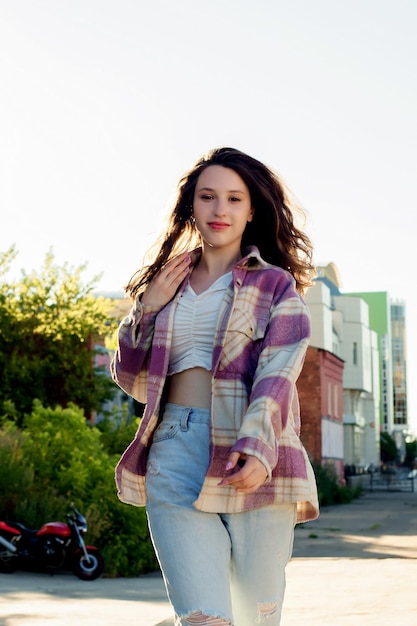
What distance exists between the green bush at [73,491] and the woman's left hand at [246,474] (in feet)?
36.3

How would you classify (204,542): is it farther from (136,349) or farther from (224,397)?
(136,349)

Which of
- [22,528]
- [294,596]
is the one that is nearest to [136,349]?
[294,596]

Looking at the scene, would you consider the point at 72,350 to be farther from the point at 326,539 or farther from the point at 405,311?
the point at 405,311

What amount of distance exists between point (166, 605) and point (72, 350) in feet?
50.6

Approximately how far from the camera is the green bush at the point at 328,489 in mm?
35625

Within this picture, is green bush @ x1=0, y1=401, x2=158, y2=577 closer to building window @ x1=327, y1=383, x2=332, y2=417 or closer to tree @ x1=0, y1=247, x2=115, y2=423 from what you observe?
tree @ x1=0, y1=247, x2=115, y2=423

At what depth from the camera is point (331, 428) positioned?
4928 cm

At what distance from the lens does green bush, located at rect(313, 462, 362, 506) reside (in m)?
35.6

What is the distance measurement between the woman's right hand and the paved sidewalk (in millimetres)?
3887

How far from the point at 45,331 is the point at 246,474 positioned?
21109 mm

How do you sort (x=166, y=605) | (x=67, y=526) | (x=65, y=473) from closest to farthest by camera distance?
1. (x=166, y=605)
2. (x=67, y=526)
3. (x=65, y=473)

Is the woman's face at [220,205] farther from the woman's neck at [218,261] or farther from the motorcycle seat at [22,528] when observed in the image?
the motorcycle seat at [22,528]

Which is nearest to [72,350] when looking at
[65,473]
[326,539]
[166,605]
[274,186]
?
[326,539]

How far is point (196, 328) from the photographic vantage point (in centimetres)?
365
